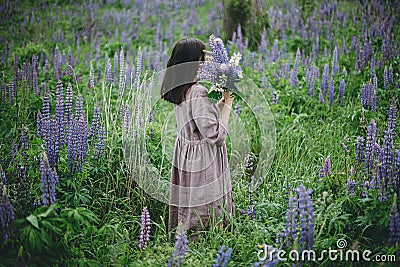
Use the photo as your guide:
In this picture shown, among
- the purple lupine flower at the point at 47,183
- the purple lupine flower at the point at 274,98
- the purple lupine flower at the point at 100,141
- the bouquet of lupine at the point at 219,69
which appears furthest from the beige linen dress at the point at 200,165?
the purple lupine flower at the point at 274,98

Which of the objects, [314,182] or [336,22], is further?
[336,22]

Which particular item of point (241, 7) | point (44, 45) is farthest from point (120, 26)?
point (241, 7)

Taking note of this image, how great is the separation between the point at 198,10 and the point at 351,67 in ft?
14.6

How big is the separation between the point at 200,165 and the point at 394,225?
1.35 meters

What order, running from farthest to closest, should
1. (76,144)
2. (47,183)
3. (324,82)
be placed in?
(324,82) < (76,144) < (47,183)

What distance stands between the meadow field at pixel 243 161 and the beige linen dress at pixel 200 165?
0.15 metres

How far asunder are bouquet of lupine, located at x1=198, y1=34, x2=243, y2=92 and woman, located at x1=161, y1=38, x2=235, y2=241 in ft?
0.29

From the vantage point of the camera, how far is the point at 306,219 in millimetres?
2553

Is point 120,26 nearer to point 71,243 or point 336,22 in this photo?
point 336,22

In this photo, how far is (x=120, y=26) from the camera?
8.90 meters

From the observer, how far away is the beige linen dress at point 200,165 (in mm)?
3057

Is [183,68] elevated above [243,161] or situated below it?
above

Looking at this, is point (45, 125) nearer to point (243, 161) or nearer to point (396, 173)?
point (243, 161)

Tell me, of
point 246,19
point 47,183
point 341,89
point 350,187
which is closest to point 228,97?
point 350,187
